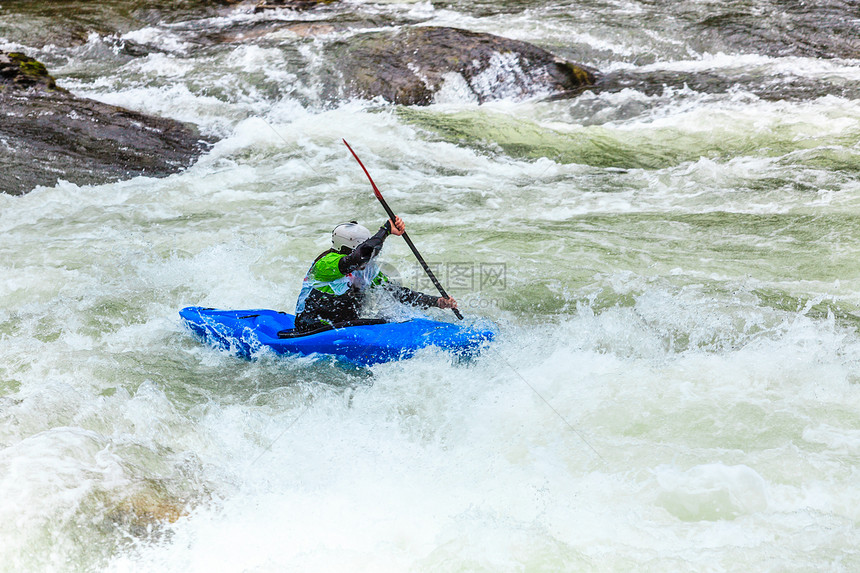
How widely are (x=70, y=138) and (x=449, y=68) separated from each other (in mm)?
4681

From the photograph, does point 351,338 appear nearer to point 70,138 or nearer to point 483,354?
point 483,354

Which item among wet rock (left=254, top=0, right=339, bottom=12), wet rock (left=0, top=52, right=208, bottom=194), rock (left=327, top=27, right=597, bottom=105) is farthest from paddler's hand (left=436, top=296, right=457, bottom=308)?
wet rock (left=254, top=0, right=339, bottom=12)

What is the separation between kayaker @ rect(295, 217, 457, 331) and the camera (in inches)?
160

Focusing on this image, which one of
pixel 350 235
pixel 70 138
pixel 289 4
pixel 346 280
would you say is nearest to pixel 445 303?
pixel 346 280

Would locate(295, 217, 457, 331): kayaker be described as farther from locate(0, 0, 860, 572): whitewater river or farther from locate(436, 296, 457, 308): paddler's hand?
locate(0, 0, 860, 572): whitewater river

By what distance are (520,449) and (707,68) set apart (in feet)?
27.3

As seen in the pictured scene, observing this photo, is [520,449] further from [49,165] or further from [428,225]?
[49,165]

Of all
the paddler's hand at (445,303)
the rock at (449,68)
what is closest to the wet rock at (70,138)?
the rock at (449,68)

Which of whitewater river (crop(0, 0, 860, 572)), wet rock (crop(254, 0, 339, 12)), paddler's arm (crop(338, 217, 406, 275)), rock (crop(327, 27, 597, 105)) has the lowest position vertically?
whitewater river (crop(0, 0, 860, 572))

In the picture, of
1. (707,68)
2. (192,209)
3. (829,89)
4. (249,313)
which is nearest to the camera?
(249,313)

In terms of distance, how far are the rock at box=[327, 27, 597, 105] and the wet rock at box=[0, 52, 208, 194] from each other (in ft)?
7.85

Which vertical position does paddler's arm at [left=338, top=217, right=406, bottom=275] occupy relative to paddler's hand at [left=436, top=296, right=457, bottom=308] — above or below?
above

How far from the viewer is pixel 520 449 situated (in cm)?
333

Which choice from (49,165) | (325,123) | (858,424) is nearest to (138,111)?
(49,165)
